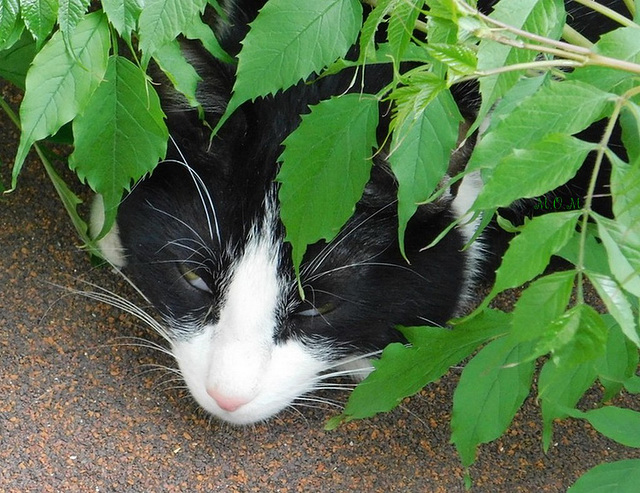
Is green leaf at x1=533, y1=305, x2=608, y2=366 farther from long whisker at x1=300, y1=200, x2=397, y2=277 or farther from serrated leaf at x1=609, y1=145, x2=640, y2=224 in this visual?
long whisker at x1=300, y1=200, x2=397, y2=277

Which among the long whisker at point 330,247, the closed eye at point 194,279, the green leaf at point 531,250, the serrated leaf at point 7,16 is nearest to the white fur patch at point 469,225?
the long whisker at point 330,247

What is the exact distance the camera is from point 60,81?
28.2 inches

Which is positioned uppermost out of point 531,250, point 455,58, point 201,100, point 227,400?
point 455,58

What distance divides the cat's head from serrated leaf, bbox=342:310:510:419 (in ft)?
0.38

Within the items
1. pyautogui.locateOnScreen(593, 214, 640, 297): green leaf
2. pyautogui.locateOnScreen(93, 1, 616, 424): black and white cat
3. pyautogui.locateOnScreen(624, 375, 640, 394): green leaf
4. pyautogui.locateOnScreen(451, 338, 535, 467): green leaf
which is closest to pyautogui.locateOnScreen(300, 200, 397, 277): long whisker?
pyautogui.locateOnScreen(93, 1, 616, 424): black and white cat

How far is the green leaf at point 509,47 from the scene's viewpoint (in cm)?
58

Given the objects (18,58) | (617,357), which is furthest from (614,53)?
(18,58)

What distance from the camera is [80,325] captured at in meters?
1.16

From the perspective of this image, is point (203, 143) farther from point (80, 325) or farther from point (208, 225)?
point (80, 325)

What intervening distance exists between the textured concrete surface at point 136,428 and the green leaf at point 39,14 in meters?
0.56

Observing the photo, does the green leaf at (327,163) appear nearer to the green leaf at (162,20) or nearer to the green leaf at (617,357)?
the green leaf at (162,20)

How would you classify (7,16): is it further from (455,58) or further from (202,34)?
(455,58)

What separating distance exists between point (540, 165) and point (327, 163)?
25 centimetres

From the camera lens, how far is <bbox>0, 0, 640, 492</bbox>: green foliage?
517mm
